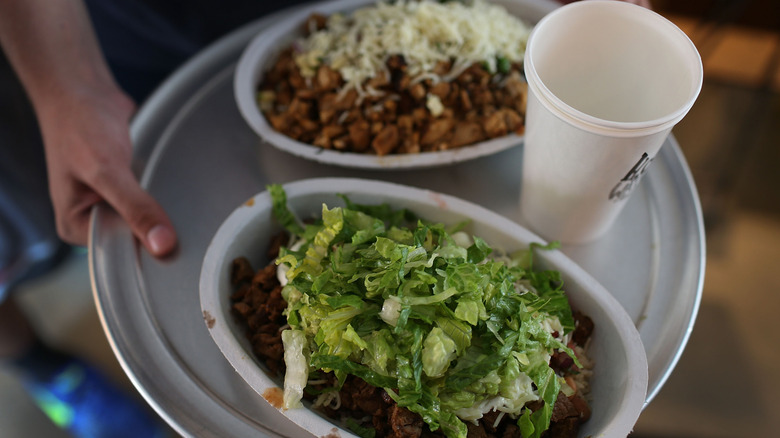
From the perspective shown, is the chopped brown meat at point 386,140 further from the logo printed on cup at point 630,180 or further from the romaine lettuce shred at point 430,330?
the logo printed on cup at point 630,180

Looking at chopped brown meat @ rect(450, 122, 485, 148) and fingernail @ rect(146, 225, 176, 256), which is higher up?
chopped brown meat @ rect(450, 122, 485, 148)

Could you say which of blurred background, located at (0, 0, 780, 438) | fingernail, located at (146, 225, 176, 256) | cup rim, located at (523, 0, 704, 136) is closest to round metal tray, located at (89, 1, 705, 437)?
fingernail, located at (146, 225, 176, 256)

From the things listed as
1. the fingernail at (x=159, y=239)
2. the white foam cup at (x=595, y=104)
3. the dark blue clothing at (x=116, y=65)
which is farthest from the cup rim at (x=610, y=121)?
the dark blue clothing at (x=116, y=65)

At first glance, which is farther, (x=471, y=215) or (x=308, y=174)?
(x=308, y=174)

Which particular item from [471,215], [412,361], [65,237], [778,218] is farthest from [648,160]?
[778,218]

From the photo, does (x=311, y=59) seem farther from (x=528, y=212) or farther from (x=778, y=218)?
(x=778, y=218)

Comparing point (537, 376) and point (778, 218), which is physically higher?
point (537, 376)

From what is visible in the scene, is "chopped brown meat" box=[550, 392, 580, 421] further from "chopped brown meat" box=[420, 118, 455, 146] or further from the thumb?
the thumb

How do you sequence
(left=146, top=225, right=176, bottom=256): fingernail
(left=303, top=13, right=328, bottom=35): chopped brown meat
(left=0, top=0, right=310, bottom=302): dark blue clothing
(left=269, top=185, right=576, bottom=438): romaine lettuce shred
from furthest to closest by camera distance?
(left=0, top=0, right=310, bottom=302): dark blue clothing, (left=303, top=13, right=328, bottom=35): chopped brown meat, (left=146, top=225, right=176, bottom=256): fingernail, (left=269, top=185, right=576, bottom=438): romaine lettuce shred
